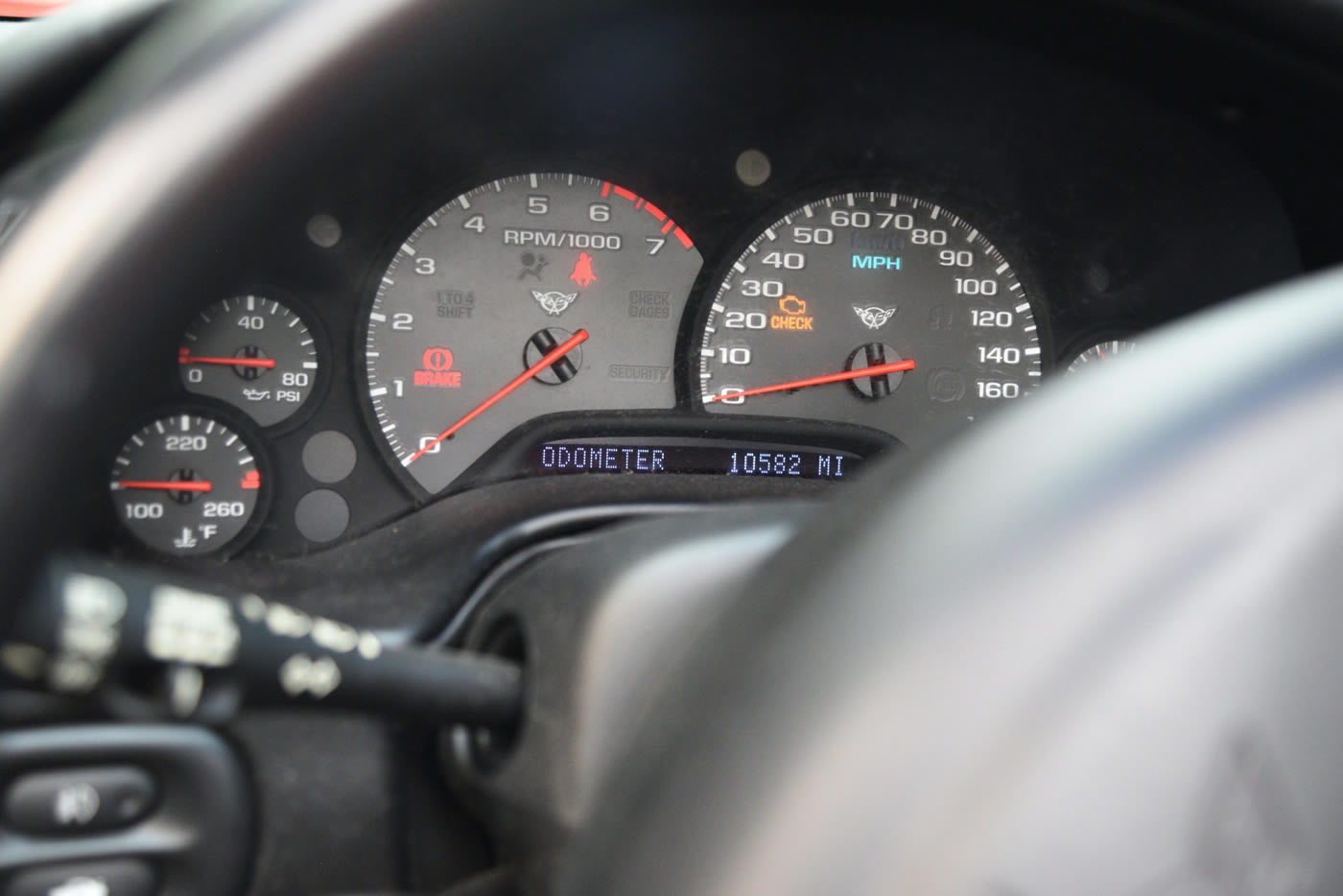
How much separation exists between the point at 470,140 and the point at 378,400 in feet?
1.52

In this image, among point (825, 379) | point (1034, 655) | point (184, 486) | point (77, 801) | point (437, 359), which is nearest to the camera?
point (1034, 655)

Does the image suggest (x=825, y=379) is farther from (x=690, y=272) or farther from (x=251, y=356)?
(x=251, y=356)

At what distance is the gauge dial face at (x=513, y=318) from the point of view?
2246mm

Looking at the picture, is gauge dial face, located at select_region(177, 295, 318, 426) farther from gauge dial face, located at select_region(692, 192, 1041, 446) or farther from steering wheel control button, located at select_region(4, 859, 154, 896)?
steering wheel control button, located at select_region(4, 859, 154, 896)

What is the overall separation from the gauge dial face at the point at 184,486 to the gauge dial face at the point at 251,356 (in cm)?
7

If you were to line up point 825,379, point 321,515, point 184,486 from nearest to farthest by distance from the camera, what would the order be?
point 184,486, point 321,515, point 825,379

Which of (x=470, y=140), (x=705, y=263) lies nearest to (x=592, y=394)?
(x=705, y=263)

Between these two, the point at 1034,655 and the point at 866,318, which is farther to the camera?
the point at 866,318

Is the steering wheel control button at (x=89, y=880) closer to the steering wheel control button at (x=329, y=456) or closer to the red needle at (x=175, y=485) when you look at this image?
→ the red needle at (x=175, y=485)

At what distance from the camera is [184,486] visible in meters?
2.06

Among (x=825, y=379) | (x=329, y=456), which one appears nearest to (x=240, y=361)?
(x=329, y=456)

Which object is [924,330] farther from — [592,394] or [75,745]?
[75,745]

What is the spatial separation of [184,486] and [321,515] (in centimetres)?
22

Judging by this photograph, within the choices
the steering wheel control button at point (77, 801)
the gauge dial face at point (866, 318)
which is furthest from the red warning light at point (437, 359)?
the steering wheel control button at point (77, 801)
